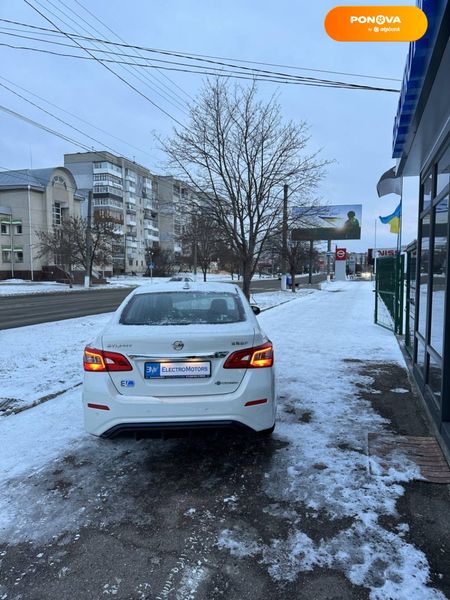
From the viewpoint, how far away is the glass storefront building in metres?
3.66

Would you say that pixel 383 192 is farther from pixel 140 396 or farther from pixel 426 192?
pixel 140 396

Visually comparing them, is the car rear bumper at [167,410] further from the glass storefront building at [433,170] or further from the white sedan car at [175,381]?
the glass storefront building at [433,170]

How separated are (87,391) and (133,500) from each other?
949 millimetres

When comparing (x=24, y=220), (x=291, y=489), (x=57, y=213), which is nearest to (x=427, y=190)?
(x=291, y=489)

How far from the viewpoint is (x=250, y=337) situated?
3.82 meters

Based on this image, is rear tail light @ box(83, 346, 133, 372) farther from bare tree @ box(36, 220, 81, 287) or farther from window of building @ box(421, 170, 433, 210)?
bare tree @ box(36, 220, 81, 287)

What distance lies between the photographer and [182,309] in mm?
4547

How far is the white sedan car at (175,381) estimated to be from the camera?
3637mm

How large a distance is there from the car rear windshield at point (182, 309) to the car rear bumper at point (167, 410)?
2.53ft

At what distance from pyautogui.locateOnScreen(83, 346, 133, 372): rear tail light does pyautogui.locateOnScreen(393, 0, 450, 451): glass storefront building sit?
3.05 meters

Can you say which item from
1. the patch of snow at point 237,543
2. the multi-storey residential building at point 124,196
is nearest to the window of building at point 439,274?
the patch of snow at point 237,543

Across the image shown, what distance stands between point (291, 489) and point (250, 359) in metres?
1.06

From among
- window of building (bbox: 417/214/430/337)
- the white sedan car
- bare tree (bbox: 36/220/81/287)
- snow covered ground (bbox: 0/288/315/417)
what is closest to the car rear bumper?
the white sedan car

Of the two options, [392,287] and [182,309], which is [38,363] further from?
[392,287]
